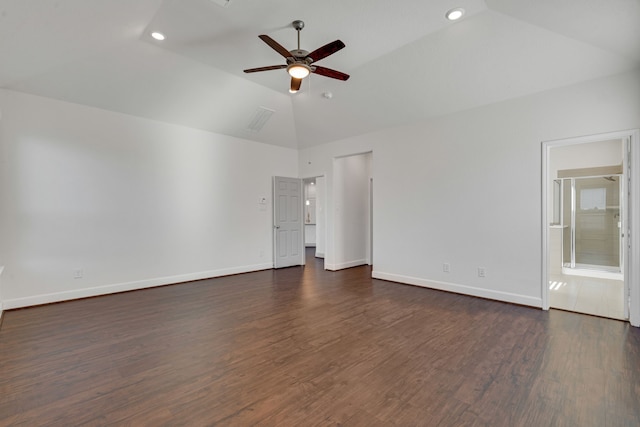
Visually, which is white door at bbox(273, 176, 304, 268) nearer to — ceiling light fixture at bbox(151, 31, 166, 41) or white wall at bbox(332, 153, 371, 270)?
white wall at bbox(332, 153, 371, 270)

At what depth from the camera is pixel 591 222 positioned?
21.0 feet

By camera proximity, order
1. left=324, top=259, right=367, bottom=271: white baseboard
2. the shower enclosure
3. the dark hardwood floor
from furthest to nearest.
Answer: left=324, top=259, right=367, bottom=271: white baseboard
the shower enclosure
the dark hardwood floor

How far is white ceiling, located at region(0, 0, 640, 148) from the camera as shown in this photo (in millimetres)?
2801

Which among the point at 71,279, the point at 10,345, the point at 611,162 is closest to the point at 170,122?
the point at 71,279

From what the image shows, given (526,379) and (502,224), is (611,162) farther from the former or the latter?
(526,379)

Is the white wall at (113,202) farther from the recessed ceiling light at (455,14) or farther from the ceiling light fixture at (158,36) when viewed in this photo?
the recessed ceiling light at (455,14)

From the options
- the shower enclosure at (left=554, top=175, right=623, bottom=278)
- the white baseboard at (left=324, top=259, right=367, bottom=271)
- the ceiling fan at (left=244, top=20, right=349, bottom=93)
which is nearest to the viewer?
the ceiling fan at (left=244, top=20, right=349, bottom=93)

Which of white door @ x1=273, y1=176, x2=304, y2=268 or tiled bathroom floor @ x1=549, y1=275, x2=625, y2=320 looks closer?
tiled bathroom floor @ x1=549, y1=275, x2=625, y2=320

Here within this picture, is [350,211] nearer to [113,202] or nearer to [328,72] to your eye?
Answer: [328,72]

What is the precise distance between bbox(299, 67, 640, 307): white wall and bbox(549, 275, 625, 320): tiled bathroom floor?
1.95ft

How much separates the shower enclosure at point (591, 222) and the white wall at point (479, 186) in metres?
3.18

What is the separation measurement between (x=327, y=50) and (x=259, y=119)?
3146 mm

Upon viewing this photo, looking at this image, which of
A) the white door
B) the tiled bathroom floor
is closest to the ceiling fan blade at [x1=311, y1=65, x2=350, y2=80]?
the white door

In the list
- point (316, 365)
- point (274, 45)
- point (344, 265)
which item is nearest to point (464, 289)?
point (344, 265)
